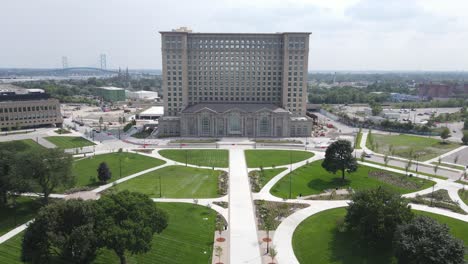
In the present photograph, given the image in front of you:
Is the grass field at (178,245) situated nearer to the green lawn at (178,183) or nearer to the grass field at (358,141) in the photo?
A: the green lawn at (178,183)

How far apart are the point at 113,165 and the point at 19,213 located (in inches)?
1199

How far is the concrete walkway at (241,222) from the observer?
46094mm

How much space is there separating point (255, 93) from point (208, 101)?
761 inches

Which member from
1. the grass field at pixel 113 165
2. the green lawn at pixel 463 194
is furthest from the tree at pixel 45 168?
the green lawn at pixel 463 194

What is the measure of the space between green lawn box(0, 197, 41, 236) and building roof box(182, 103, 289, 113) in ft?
231

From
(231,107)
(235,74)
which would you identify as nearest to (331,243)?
(231,107)

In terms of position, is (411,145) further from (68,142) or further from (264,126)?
(68,142)

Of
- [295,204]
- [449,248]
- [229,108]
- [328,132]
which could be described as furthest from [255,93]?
[449,248]

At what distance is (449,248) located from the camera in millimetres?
38688

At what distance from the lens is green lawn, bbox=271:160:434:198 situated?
72.6 m

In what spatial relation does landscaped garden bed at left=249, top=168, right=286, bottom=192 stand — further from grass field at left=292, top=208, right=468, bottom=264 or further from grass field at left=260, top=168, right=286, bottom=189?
grass field at left=292, top=208, right=468, bottom=264

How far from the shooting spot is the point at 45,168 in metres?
59.4

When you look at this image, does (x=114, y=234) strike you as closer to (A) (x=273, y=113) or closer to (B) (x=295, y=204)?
(B) (x=295, y=204)

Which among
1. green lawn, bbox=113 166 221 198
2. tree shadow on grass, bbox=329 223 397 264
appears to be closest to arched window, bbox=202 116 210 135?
green lawn, bbox=113 166 221 198
